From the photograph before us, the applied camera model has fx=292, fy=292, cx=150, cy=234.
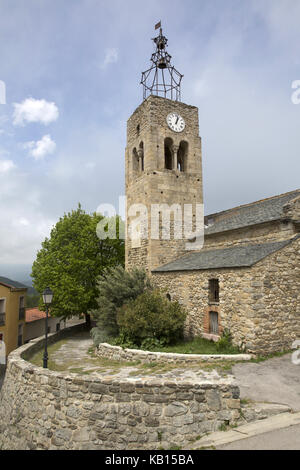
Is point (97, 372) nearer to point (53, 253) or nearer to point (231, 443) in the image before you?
point (231, 443)

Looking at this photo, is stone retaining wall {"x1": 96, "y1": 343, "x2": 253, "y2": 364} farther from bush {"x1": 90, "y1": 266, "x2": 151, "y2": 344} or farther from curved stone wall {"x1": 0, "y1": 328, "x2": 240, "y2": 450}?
curved stone wall {"x1": 0, "y1": 328, "x2": 240, "y2": 450}

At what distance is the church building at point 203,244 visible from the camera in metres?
10.7

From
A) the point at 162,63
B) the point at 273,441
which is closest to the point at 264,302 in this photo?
the point at 273,441

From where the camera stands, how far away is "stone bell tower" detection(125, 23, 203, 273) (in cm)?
1786

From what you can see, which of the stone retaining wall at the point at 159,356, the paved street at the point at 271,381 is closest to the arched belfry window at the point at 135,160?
the stone retaining wall at the point at 159,356

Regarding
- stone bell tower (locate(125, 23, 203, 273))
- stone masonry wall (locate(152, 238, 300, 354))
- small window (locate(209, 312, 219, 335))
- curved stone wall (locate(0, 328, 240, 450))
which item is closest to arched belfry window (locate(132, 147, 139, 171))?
stone bell tower (locate(125, 23, 203, 273))

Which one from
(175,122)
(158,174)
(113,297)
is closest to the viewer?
(113,297)

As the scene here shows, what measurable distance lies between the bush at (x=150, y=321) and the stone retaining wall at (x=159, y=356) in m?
0.73

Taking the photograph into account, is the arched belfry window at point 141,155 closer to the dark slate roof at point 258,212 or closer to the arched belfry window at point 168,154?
the arched belfry window at point 168,154

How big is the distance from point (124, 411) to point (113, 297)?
776cm

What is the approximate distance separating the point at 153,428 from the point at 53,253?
51.2 feet

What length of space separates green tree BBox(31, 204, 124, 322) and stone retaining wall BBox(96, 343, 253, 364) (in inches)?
265

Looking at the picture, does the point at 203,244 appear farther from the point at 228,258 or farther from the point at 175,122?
the point at 175,122

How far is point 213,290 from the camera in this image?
1285cm
